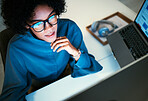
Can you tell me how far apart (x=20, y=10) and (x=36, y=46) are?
25 cm

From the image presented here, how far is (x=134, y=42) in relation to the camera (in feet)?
3.14

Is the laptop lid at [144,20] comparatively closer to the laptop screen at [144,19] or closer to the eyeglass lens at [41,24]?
the laptop screen at [144,19]

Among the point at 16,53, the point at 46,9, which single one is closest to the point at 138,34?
the point at 46,9

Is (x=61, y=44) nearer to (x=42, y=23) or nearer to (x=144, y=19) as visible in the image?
(x=42, y=23)

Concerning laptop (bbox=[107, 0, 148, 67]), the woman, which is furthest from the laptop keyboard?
the woman

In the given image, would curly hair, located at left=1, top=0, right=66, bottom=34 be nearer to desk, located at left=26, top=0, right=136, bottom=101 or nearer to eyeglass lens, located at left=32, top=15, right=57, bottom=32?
eyeglass lens, located at left=32, top=15, right=57, bottom=32

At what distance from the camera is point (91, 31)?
1127 millimetres

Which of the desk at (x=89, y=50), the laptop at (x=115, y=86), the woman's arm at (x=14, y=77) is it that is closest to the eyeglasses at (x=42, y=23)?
the woman's arm at (x=14, y=77)

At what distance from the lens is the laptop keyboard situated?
88cm

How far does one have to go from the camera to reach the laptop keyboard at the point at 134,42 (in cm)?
88

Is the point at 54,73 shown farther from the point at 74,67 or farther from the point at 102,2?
the point at 102,2

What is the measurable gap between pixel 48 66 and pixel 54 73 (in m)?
0.10

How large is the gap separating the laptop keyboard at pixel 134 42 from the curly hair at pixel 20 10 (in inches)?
23.1

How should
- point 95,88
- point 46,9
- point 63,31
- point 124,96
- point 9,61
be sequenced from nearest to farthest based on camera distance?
point 95,88 < point 124,96 < point 46,9 < point 9,61 < point 63,31
